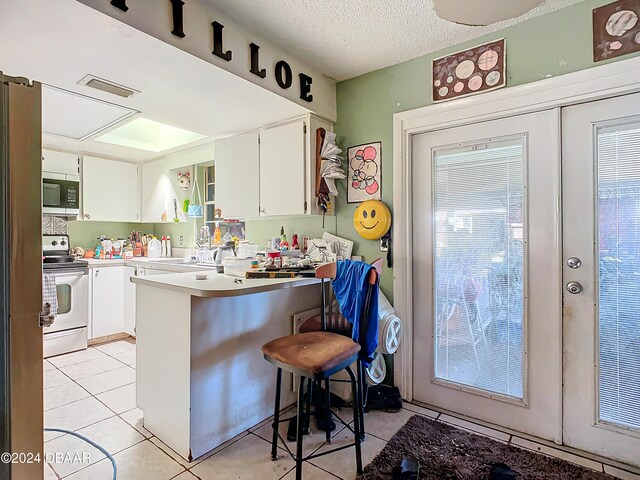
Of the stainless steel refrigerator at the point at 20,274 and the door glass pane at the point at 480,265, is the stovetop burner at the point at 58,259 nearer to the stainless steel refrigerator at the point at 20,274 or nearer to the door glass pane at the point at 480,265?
the stainless steel refrigerator at the point at 20,274

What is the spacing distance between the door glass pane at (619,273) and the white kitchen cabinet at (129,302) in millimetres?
4035

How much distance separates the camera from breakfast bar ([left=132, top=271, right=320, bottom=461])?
1.75 m

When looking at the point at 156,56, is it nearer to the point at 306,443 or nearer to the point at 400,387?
the point at 306,443

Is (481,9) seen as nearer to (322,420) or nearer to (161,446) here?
(322,420)

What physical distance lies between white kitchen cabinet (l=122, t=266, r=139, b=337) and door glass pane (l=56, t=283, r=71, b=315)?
1.79 feet

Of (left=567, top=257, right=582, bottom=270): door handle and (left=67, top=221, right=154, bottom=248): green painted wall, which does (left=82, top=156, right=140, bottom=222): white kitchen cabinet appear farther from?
(left=567, top=257, right=582, bottom=270): door handle

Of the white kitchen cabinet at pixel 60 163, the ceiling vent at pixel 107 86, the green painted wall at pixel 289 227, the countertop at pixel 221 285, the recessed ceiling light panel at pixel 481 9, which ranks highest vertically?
the recessed ceiling light panel at pixel 481 9

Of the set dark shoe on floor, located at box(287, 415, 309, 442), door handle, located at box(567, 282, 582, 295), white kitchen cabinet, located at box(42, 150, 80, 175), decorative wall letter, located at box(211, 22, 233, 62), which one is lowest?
dark shoe on floor, located at box(287, 415, 309, 442)

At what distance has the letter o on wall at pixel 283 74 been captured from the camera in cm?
223

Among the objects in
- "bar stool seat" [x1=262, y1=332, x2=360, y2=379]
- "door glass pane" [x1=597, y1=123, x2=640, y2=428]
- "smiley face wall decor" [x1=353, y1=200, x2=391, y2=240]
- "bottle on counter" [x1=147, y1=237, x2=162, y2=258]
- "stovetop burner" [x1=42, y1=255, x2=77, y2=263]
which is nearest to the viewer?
"bar stool seat" [x1=262, y1=332, x2=360, y2=379]

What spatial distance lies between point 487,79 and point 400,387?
2111mm

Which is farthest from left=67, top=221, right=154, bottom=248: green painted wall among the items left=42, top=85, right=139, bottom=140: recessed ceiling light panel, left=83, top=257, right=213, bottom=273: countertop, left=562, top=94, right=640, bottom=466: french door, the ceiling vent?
left=562, top=94, right=640, bottom=466: french door

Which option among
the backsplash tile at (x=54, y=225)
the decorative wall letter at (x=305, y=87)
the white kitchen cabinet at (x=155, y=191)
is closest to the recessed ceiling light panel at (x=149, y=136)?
the white kitchen cabinet at (x=155, y=191)

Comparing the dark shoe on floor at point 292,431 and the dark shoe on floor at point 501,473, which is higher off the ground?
the dark shoe on floor at point 292,431
